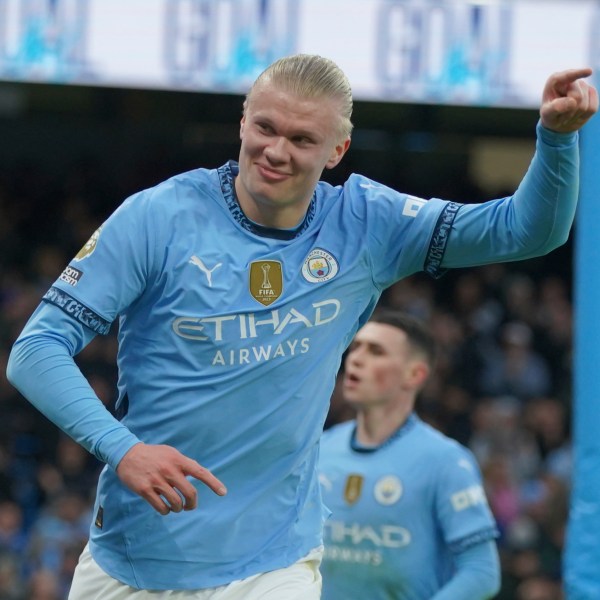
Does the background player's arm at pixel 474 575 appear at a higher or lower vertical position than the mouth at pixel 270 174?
lower

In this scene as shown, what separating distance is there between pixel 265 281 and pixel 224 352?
0.69 ft

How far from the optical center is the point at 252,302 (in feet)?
10.9

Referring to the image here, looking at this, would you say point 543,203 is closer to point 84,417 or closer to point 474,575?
point 84,417

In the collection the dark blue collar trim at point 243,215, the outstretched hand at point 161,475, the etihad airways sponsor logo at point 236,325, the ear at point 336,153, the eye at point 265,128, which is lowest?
the outstretched hand at point 161,475

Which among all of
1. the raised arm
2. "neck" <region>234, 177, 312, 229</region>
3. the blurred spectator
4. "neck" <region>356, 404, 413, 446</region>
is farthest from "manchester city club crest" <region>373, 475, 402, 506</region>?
the blurred spectator

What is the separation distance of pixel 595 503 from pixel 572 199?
1238mm

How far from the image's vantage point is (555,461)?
11.2 metres

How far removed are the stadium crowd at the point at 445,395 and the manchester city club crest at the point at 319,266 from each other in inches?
246

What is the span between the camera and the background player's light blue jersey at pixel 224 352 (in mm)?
3283

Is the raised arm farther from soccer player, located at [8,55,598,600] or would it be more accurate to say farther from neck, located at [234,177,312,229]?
neck, located at [234,177,312,229]

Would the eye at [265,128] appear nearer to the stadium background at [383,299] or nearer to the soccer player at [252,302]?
the soccer player at [252,302]

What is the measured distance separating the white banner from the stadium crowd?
2299 millimetres

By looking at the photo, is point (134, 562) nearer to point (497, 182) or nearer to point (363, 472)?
point (363, 472)

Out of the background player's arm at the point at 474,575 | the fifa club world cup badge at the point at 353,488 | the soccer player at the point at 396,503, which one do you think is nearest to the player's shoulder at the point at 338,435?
the soccer player at the point at 396,503
